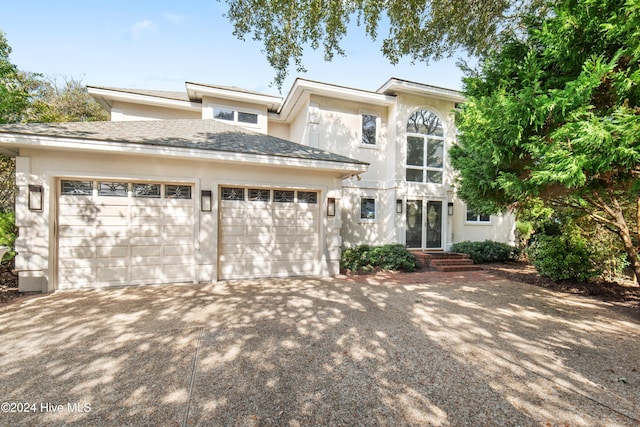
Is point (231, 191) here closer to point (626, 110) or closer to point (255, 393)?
point (255, 393)

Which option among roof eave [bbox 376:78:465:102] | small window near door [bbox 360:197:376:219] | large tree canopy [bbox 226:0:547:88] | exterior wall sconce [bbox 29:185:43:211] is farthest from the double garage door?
roof eave [bbox 376:78:465:102]

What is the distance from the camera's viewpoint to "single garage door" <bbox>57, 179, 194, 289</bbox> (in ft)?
19.7

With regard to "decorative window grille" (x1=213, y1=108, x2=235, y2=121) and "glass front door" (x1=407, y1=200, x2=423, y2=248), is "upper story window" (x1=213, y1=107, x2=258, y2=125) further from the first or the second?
"glass front door" (x1=407, y1=200, x2=423, y2=248)

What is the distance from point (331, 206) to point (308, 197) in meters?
0.70

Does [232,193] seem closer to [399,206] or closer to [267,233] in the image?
[267,233]

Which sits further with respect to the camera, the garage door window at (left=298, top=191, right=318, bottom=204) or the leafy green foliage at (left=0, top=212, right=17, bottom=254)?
the garage door window at (left=298, top=191, right=318, bottom=204)

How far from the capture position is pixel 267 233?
736 centimetres

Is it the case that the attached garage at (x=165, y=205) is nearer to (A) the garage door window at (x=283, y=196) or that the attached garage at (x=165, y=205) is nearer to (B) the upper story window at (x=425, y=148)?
(A) the garage door window at (x=283, y=196)

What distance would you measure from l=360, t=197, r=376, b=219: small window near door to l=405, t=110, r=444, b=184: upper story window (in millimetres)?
1758

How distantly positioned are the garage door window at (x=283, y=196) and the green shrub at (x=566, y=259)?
694cm

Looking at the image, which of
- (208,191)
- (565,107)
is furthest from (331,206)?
(565,107)

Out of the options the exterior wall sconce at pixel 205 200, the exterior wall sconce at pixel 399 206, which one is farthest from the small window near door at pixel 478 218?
the exterior wall sconce at pixel 205 200

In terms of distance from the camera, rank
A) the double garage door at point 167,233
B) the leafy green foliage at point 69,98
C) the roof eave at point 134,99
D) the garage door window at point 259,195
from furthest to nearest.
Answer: the leafy green foliage at point 69,98
the roof eave at point 134,99
the garage door window at point 259,195
the double garage door at point 167,233

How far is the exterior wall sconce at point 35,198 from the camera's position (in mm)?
5609
